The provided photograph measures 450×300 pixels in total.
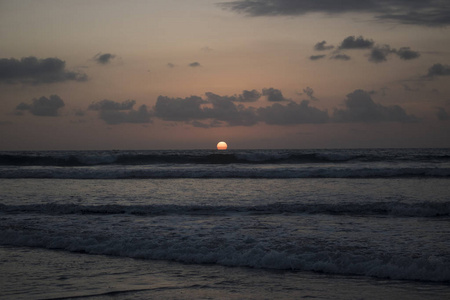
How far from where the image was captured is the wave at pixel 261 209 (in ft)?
40.3

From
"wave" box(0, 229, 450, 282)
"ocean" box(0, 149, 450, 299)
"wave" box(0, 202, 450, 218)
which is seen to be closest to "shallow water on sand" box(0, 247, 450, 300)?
"ocean" box(0, 149, 450, 299)

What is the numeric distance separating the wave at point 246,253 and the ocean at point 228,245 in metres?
0.02

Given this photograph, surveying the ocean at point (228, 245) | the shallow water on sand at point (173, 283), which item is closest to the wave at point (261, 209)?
the ocean at point (228, 245)

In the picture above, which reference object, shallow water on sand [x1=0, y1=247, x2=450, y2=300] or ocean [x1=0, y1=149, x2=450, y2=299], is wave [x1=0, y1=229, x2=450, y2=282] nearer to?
ocean [x1=0, y1=149, x2=450, y2=299]

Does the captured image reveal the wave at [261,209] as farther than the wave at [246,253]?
Yes

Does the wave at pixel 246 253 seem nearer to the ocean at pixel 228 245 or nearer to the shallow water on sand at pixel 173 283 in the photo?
the ocean at pixel 228 245

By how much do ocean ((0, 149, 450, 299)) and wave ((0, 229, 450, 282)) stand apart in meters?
0.02

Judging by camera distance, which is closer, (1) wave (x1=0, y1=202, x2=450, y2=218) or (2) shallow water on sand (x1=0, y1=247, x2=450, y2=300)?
(2) shallow water on sand (x1=0, y1=247, x2=450, y2=300)

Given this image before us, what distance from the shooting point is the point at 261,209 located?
13.0 metres

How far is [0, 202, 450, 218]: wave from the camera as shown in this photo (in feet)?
40.3

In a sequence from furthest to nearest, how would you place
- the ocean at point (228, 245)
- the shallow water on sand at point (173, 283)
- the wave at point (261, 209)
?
1. the wave at point (261, 209)
2. the ocean at point (228, 245)
3. the shallow water on sand at point (173, 283)

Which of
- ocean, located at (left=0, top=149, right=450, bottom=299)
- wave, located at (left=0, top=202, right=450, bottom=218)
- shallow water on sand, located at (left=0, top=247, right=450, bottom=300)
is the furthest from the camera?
wave, located at (left=0, top=202, right=450, bottom=218)

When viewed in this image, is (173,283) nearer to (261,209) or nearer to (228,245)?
(228,245)

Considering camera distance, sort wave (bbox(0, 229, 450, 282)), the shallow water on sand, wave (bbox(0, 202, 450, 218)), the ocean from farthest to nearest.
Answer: wave (bbox(0, 202, 450, 218)), wave (bbox(0, 229, 450, 282)), the ocean, the shallow water on sand
